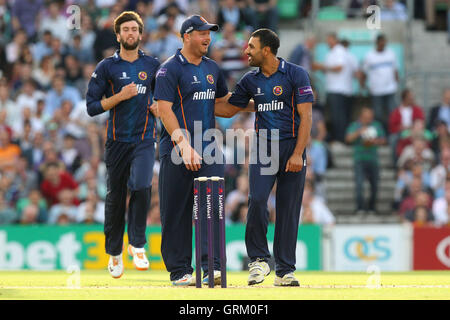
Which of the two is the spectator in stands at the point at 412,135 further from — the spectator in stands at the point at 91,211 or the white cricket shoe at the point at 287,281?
the white cricket shoe at the point at 287,281

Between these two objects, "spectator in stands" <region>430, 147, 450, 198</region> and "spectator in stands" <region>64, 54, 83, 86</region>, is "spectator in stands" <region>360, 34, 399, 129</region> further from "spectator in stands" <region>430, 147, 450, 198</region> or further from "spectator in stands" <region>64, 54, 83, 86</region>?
"spectator in stands" <region>64, 54, 83, 86</region>

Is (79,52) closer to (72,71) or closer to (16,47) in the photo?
(72,71)

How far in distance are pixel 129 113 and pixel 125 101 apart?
0.14 meters

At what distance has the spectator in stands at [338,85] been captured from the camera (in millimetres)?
19531

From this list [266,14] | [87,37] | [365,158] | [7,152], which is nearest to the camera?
[7,152]

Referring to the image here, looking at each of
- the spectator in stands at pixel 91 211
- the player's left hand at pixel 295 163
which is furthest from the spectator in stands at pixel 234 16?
the player's left hand at pixel 295 163

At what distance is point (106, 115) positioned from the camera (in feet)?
60.6

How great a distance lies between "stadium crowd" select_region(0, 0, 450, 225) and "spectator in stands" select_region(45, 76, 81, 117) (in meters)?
0.02

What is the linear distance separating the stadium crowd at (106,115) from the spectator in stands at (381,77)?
3 centimetres

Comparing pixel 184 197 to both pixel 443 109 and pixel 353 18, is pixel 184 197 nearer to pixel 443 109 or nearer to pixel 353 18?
pixel 443 109

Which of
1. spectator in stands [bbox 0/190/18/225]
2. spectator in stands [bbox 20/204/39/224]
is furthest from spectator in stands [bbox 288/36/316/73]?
spectator in stands [bbox 0/190/18/225]

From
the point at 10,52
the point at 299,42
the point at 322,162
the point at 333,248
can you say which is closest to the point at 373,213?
the point at 322,162

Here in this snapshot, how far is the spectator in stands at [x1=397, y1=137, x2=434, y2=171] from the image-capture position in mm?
18250

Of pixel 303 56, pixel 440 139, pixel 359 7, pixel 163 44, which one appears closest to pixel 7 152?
pixel 163 44
